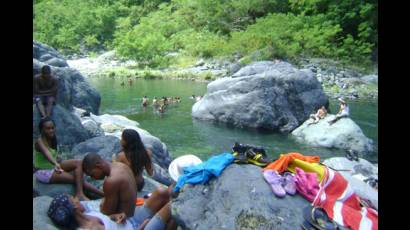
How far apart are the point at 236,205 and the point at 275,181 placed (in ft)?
1.86

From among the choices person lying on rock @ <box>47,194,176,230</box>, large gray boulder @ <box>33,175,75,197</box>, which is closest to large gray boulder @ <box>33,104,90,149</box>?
large gray boulder @ <box>33,175,75,197</box>

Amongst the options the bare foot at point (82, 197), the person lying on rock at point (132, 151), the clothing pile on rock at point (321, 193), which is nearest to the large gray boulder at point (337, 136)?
the clothing pile on rock at point (321, 193)

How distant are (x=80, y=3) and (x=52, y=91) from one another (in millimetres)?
59137

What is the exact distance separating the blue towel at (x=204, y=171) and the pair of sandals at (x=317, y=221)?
110cm

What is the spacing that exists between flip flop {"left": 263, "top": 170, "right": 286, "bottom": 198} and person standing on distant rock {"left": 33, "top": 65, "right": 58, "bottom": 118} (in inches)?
244

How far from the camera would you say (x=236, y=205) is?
16.0 feet

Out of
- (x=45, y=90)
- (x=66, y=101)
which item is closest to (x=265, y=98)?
(x=66, y=101)

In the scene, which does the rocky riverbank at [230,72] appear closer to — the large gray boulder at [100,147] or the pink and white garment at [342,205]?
the large gray boulder at [100,147]

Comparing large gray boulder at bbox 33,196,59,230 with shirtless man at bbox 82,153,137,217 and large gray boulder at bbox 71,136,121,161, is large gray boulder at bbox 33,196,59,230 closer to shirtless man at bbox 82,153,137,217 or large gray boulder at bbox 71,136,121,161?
shirtless man at bbox 82,153,137,217

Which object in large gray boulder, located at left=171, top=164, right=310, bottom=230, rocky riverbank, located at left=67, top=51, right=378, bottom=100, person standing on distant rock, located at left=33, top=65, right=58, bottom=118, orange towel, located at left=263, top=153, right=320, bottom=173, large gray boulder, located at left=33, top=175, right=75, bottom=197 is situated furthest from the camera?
rocky riverbank, located at left=67, top=51, right=378, bottom=100

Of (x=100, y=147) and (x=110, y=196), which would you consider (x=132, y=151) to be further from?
(x=100, y=147)

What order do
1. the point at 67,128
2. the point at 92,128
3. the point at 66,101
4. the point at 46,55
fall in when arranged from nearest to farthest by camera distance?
the point at 67,128
the point at 66,101
the point at 92,128
the point at 46,55

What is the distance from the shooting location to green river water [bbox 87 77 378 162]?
15734 millimetres

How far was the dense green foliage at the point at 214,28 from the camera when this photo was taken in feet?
126
